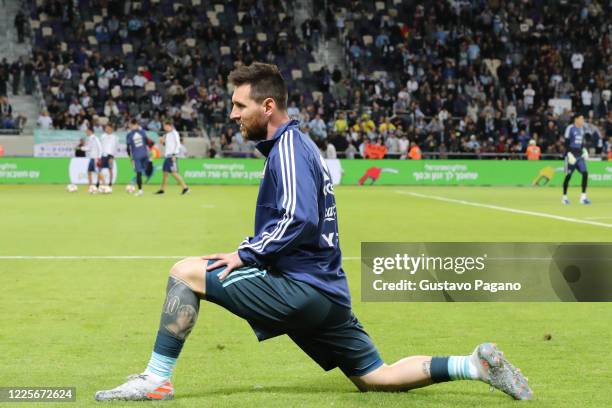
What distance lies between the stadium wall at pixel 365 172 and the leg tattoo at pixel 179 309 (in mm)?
32700

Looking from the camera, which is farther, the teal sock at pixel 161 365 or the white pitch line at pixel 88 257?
the white pitch line at pixel 88 257

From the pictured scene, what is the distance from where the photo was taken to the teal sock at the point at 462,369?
5.77 metres

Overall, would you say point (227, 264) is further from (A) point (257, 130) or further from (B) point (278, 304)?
(A) point (257, 130)

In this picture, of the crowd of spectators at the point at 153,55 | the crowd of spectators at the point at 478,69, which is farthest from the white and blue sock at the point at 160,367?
the crowd of spectators at the point at 478,69

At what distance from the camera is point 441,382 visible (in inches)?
239

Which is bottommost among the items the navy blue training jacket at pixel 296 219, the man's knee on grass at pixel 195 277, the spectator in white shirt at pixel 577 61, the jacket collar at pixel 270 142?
the spectator in white shirt at pixel 577 61

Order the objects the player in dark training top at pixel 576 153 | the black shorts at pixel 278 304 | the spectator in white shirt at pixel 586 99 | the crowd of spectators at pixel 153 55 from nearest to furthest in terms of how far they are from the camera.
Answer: the black shorts at pixel 278 304 < the player in dark training top at pixel 576 153 < the crowd of spectators at pixel 153 55 < the spectator in white shirt at pixel 586 99

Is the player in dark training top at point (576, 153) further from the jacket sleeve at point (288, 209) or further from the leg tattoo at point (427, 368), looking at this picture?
the jacket sleeve at point (288, 209)

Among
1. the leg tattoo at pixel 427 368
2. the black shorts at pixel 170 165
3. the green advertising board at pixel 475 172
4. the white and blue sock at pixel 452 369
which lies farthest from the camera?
the green advertising board at pixel 475 172

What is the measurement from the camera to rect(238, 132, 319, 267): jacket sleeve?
5.38m

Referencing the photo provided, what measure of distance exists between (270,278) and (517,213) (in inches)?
740

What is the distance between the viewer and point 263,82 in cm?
563

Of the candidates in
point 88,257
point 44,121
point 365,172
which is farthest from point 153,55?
point 88,257

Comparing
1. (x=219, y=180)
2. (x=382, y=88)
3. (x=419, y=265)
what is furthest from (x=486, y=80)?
(x=419, y=265)
